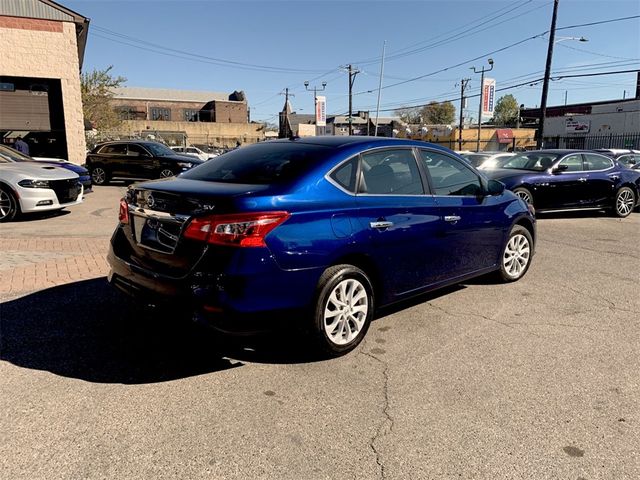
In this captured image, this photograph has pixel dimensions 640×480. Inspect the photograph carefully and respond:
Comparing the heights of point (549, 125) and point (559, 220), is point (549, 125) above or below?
above

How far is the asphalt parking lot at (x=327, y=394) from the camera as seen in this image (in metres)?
2.43

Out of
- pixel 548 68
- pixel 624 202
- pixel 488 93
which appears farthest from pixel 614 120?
pixel 624 202

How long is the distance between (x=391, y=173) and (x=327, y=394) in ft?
6.31

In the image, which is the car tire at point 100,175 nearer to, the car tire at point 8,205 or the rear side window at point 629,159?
the car tire at point 8,205

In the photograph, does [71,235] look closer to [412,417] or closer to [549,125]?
[412,417]

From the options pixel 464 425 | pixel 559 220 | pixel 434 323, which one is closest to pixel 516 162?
pixel 559 220

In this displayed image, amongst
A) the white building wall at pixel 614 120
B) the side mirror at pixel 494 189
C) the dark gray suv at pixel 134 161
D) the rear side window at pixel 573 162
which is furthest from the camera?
the white building wall at pixel 614 120

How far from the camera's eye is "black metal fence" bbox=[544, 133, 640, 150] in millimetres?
35781

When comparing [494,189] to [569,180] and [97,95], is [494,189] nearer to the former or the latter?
[569,180]

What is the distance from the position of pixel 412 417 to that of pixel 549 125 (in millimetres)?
55095

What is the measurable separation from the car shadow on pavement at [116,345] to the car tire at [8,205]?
4.98 m

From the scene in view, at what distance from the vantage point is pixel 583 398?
3.08 metres

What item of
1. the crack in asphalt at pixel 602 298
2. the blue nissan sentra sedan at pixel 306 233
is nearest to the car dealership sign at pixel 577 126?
the crack in asphalt at pixel 602 298

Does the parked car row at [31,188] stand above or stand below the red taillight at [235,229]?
below
